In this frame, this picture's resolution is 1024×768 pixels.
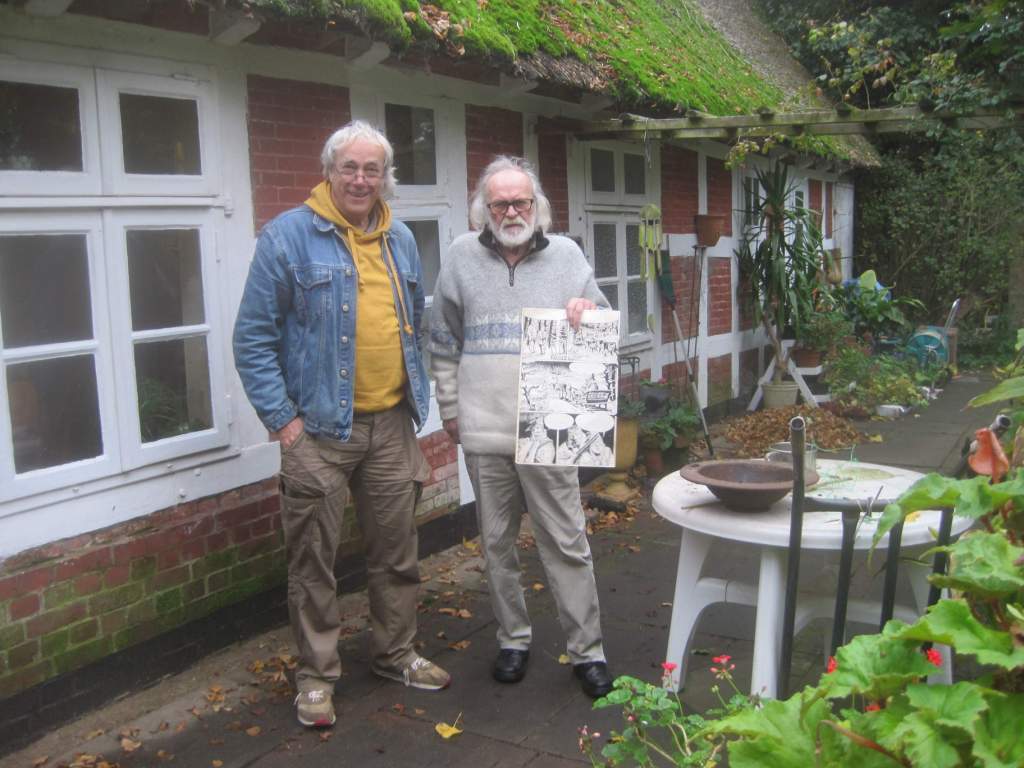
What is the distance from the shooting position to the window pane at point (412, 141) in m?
5.29

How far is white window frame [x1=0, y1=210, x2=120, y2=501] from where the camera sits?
3387 millimetres

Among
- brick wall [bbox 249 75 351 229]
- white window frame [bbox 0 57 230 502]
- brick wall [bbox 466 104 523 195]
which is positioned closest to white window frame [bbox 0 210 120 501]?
white window frame [bbox 0 57 230 502]

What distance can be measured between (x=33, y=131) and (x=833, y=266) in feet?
34.9

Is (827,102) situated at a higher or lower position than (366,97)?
higher

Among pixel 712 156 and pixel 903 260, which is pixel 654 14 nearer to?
pixel 712 156

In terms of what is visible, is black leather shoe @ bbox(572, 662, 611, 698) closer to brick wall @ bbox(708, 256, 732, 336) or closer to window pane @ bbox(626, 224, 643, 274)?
window pane @ bbox(626, 224, 643, 274)

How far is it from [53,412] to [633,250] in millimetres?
5280

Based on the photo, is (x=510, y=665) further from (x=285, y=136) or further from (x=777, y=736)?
(x=285, y=136)

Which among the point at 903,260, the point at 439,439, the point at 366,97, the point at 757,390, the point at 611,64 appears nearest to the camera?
the point at 366,97

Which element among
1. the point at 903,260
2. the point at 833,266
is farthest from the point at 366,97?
the point at 903,260

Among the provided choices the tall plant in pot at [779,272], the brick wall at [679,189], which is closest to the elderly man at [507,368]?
the brick wall at [679,189]

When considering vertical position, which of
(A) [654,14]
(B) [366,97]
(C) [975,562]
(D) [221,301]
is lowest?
(C) [975,562]

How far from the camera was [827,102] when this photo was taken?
16.2 meters

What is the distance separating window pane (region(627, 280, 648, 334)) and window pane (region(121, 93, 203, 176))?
450 centimetres
